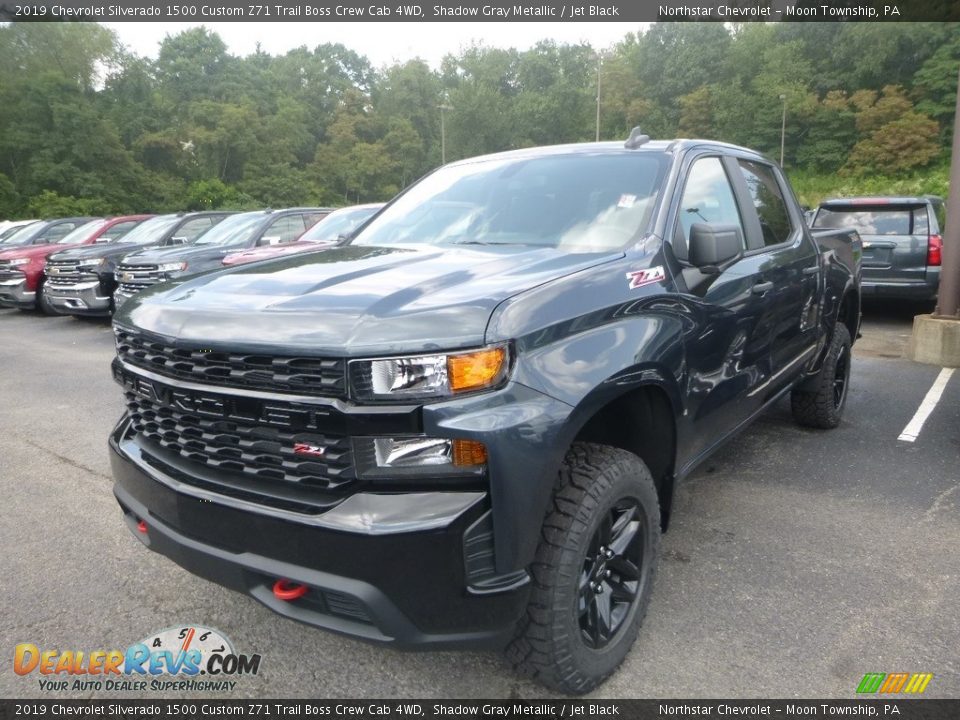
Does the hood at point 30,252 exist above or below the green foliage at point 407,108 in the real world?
below

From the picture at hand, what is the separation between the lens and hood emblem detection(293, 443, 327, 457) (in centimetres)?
201

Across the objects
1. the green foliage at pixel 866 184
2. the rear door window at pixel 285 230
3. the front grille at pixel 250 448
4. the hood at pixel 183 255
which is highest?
the front grille at pixel 250 448

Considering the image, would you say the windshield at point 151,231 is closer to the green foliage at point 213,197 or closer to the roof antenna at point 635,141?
the roof antenna at point 635,141

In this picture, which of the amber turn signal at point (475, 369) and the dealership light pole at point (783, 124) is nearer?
the amber turn signal at point (475, 369)

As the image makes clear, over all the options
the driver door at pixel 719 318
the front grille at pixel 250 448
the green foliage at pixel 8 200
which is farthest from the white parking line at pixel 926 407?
the green foliage at pixel 8 200

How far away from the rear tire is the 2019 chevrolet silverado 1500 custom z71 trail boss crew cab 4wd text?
2.07 metres

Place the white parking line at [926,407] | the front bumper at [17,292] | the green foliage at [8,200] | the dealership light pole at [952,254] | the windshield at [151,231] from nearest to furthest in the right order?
the white parking line at [926,407] → the dealership light pole at [952,254] → the windshield at [151,231] → the front bumper at [17,292] → the green foliage at [8,200]

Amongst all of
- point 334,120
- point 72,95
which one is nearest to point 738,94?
point 334,120

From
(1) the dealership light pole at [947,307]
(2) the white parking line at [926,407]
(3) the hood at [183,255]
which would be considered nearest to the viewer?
(2) the white parking line at [926,407]

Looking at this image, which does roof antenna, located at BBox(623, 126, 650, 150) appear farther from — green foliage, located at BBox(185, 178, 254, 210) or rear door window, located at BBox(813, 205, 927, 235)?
green foliage, located at BBox(185, 178, 254, 210)

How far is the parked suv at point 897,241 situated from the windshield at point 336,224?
6068mm

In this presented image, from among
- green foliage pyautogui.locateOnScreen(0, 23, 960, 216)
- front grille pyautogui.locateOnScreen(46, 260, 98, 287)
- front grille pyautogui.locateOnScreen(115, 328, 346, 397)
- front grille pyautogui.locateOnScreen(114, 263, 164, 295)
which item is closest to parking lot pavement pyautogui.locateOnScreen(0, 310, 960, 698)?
front grille pyautogui.locateOnScreen(115, 328, 346, 397)

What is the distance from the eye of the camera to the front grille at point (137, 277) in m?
9.28

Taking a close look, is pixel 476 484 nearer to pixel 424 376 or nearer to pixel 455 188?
pixel 424 376
